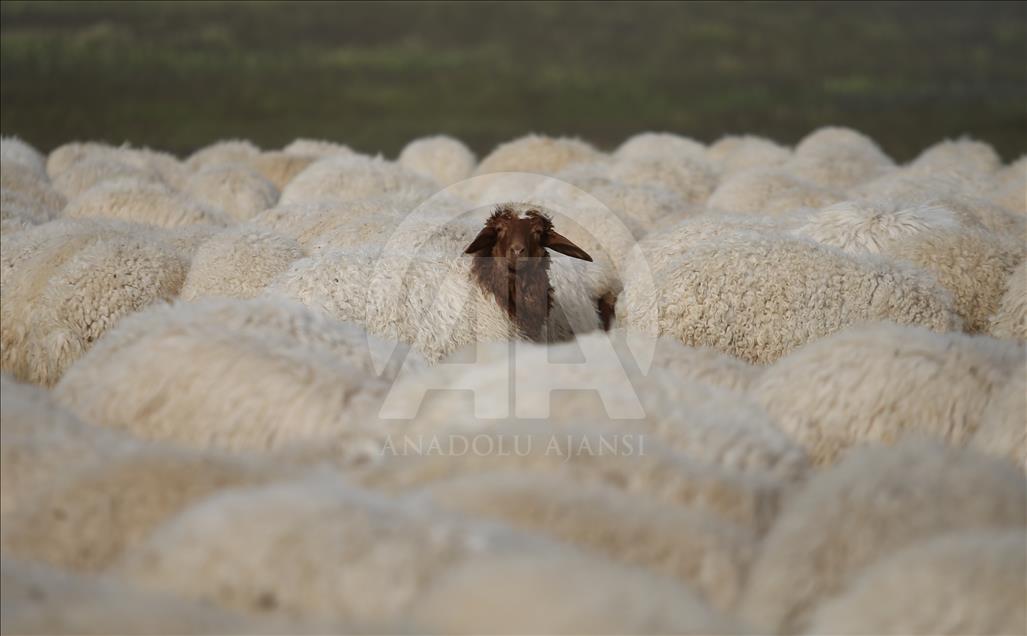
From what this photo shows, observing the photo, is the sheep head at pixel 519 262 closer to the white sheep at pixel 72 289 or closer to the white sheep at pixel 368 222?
the white sheep at pixel 368 222

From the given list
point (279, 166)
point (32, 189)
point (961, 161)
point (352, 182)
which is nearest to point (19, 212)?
point (32, 189)

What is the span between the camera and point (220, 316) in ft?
12.1

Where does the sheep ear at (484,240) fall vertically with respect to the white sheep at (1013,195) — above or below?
below

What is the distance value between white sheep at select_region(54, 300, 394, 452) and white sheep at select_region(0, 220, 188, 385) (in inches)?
68.9

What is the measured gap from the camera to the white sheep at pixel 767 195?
24.7ft

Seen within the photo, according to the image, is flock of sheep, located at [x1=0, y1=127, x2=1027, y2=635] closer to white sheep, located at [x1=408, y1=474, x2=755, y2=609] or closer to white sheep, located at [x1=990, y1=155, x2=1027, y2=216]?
white sheep, located at [x1=408, y1=474, x2=755, y2=609]

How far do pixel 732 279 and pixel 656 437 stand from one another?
83.9 inches

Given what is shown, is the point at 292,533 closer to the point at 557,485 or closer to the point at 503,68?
the point at 557,485

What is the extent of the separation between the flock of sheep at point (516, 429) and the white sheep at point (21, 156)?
2536 millimetres

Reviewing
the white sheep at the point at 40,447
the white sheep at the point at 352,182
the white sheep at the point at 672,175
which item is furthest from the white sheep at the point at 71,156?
the white sheep at the point at 40,447

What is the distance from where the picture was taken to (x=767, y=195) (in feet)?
25.5

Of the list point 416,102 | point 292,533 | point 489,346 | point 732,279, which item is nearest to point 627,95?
point 416,102

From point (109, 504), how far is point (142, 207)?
4866mm
